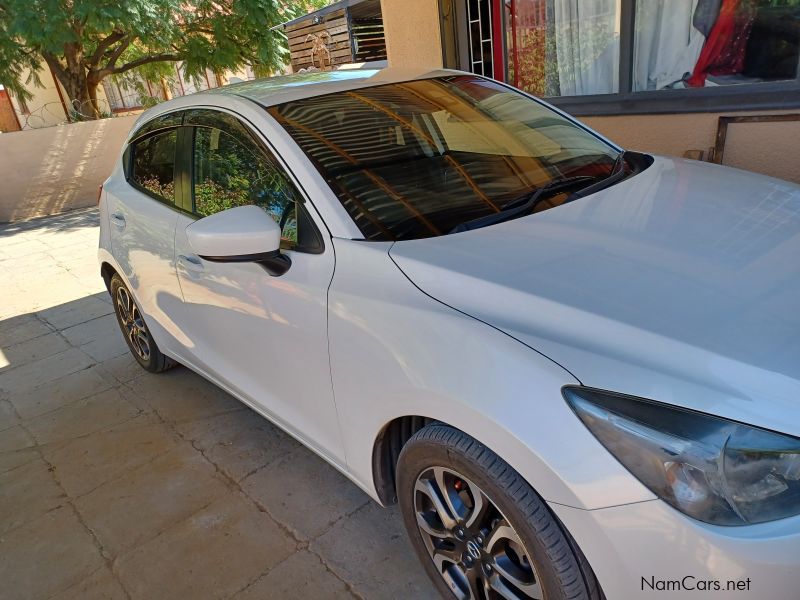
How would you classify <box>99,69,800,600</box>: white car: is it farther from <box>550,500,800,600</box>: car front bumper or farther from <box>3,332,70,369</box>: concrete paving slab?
<box>3,332,70,369</box>: concrete paving slab

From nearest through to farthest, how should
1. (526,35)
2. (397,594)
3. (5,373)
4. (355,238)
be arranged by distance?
(355,238) → (397,594) → (5,373) → (526,35)

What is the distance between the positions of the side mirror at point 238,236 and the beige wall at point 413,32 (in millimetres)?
4364

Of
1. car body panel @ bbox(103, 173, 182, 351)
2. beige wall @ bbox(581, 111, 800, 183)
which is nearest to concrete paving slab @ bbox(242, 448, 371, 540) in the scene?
car body panel @ bbox(103, 173, 182, 351)

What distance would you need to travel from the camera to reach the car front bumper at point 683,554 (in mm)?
1180

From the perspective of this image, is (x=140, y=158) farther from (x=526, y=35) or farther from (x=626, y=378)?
(x=526, y=35)

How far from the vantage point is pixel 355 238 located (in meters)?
1.94

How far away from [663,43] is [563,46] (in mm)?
947

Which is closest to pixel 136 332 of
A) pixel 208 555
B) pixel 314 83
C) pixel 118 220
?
pixel 118 220

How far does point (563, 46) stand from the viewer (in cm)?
543

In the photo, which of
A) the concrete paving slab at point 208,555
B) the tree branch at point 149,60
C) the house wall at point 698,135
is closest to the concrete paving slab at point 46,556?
the concrete paving slab at point 208,555

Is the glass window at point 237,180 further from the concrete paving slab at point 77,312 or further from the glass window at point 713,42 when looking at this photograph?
the glass window at point 713,42

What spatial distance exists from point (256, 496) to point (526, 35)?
4.88 metres

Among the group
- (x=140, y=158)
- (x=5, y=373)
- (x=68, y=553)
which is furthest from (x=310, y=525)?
(x=5, y=373)

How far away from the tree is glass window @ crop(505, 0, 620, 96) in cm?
665
